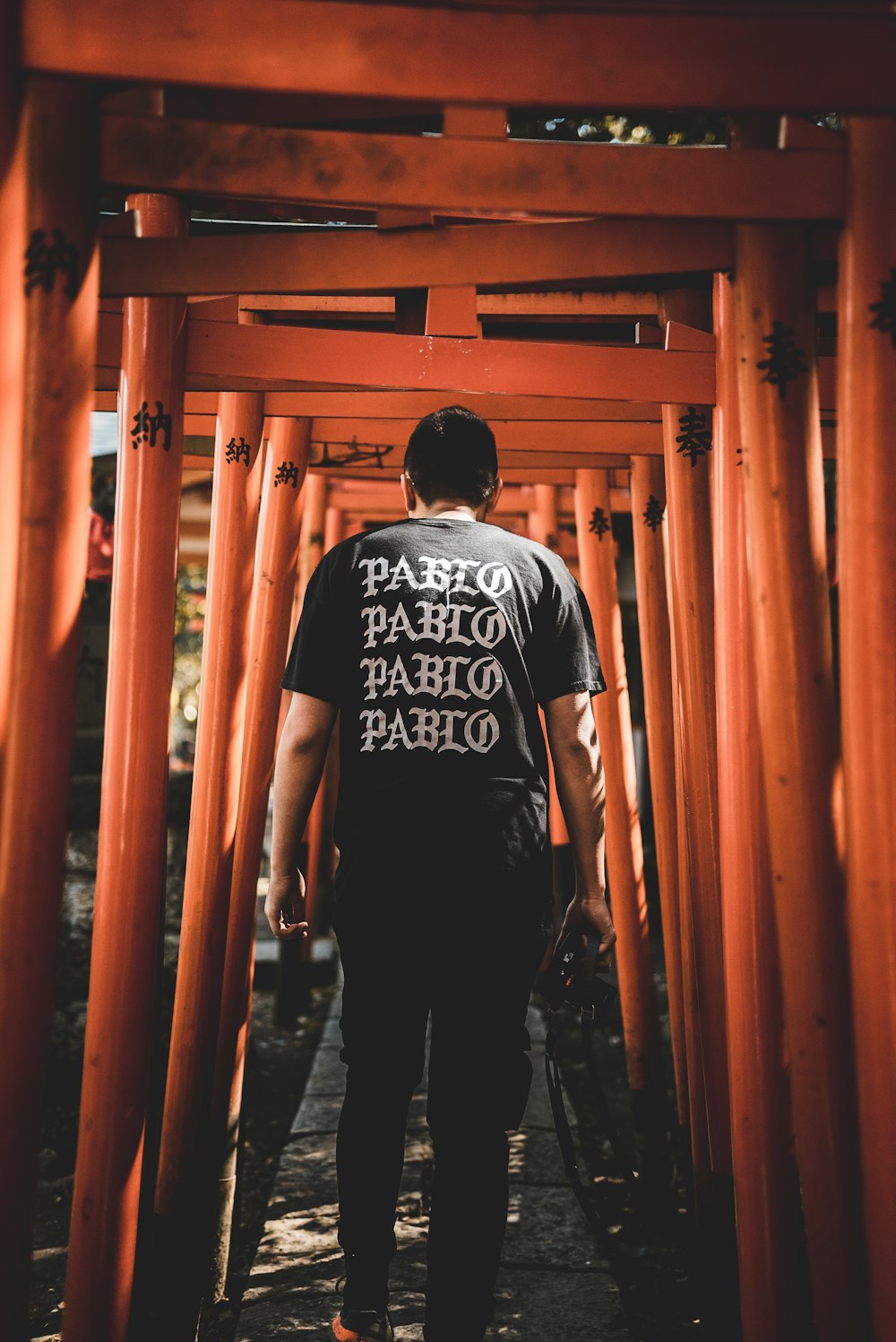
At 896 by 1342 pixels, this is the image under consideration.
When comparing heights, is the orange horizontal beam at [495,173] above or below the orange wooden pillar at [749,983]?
above

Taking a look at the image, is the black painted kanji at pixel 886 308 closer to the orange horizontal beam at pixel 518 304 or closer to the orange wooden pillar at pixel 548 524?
the orange horizontal beam at pixel 518 304

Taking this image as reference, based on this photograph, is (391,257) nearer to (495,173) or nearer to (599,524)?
(495,173)

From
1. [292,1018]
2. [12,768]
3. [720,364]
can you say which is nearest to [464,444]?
[720,364]

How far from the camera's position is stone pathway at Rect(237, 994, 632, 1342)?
9.19 feet

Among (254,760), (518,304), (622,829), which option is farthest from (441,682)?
Result: (622,829)

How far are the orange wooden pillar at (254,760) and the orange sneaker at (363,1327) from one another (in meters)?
0.92

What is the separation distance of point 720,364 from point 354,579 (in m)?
1.11

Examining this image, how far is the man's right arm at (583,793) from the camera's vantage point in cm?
244

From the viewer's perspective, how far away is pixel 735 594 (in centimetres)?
228

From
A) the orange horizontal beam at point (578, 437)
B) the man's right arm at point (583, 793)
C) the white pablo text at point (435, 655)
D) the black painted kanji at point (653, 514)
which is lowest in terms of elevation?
the man's right arm at point (583, 793)

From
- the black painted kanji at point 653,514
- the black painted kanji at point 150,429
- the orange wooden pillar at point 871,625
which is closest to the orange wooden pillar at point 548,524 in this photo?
the black painted kanji at point 653,514

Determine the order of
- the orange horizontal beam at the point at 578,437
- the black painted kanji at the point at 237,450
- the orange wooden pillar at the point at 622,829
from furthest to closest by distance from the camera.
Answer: the orange wooden pillar at the point at 622,829, the orange horizontal beam at the point at 578,437, the black painted kanji at the point at 237,450

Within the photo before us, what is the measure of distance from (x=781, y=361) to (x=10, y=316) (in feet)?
4.77

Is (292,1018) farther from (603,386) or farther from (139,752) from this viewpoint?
(603,386)
